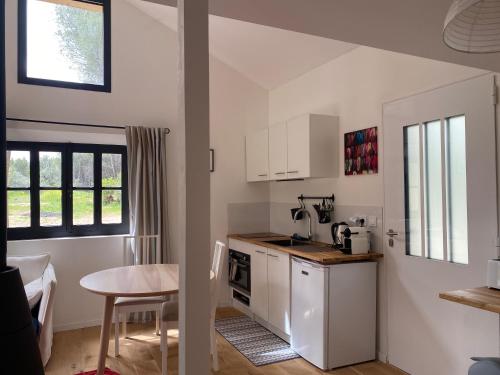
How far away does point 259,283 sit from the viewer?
13.0 ft

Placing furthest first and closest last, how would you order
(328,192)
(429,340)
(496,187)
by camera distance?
(328,192) → (429,340) → (496,187)

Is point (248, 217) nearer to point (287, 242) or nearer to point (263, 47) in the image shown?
point (287, 242)

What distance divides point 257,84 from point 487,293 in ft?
11.9

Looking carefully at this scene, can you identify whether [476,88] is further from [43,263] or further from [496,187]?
[43,263]

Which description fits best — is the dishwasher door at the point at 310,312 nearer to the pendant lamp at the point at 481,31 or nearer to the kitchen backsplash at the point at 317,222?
the kitchen backsplash at the point at 317,222

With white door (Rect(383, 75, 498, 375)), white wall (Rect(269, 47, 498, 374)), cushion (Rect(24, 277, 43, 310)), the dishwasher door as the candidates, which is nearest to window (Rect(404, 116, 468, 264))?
white door (Rect(383, 75, 498, 375))

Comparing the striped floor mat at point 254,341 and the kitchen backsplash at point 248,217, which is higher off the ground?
the kitchen backsplash at point 248,217

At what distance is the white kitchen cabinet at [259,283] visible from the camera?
3.85 m

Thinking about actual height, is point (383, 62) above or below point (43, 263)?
above

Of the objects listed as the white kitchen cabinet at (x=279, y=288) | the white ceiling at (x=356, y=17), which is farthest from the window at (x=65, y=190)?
the white ceiling at (x=356, y=17)

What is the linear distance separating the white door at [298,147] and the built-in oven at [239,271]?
A: 1126 mm

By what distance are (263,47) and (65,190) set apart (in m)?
2.62

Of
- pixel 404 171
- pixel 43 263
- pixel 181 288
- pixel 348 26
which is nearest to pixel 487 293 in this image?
pixel 404 171

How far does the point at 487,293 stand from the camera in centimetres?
203
